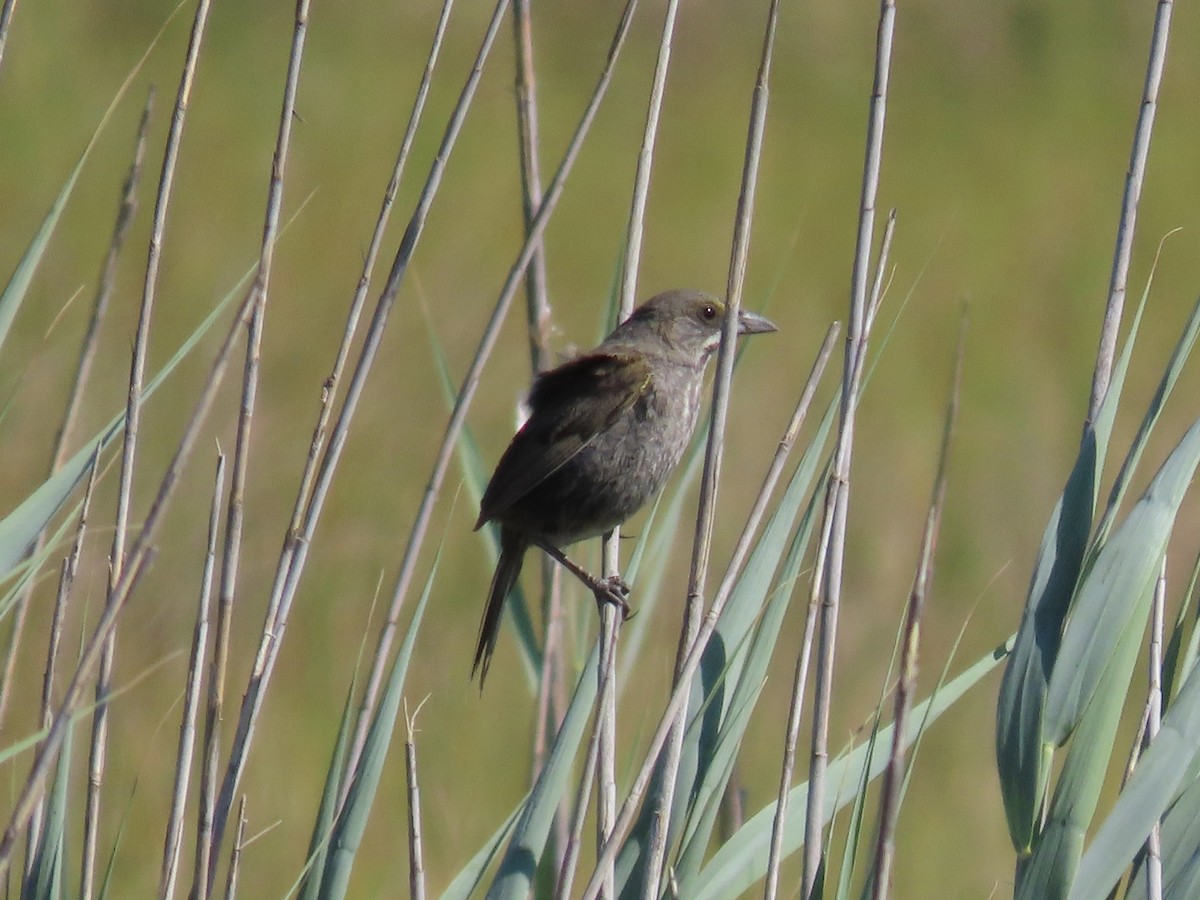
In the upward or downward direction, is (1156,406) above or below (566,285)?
above

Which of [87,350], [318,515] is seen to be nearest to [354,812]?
[318,515]

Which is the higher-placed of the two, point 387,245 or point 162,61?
point 162,61

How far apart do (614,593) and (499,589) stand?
0.77 metres

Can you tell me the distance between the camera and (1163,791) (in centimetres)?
224

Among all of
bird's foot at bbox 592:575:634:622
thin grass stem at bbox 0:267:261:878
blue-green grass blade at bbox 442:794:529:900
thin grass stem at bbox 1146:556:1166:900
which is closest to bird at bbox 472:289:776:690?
bird's foot at bbox 592:575:634:622

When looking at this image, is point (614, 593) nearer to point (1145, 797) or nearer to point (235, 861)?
point (235, 861)

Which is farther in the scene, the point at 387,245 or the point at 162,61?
the point at 162,61

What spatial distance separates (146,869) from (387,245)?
14.6 ft

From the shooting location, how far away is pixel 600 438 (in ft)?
12.5

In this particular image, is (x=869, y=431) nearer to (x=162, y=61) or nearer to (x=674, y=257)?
(x=674, y=257)

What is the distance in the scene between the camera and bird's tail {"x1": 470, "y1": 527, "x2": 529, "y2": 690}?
3721 millimetres

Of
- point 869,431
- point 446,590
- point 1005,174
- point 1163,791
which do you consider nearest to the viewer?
point 1163,791

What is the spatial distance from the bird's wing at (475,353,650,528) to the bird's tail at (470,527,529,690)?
0.13m

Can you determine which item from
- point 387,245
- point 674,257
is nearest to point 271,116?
point 387,245
